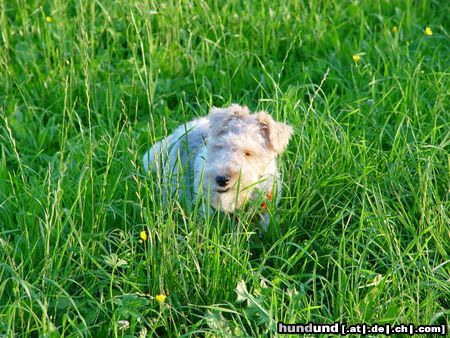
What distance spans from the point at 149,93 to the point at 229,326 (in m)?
1.41

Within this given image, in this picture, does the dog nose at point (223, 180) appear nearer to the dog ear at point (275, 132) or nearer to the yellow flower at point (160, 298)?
the dog ear at point (275, 132)

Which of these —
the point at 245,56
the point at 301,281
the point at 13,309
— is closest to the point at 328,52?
the point at 245,56

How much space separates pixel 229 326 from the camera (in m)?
3.76

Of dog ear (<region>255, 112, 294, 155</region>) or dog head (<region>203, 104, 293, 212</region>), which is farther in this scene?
dog ear (<region>255, 112, 294, 155</region>)

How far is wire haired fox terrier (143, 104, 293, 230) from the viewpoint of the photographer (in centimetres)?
441

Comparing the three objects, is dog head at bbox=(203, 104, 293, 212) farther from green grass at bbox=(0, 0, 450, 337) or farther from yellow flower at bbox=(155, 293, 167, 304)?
yellow flower at bbox=(155, 293, 167, 304)

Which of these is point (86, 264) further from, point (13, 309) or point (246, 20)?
point (246, 20)

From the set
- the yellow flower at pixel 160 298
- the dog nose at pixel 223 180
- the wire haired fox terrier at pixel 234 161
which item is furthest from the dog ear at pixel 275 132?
the yellow flower at pixel 160 298

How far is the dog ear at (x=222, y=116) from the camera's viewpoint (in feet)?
15.4

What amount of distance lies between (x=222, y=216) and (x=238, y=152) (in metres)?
0.37

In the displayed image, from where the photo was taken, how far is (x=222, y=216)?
15.1 feet

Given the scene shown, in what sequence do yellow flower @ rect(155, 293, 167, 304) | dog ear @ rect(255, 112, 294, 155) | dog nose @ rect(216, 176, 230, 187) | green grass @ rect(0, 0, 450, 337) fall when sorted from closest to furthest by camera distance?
1. yellow flower @ rect(155, 293, 167, 304)
2. green grass @ rect(0, 0, 450, 337)
3. dog nose @ rect(216, 176, 230, 187)
4. dog ear @ rect(255, 112, 294, 155)

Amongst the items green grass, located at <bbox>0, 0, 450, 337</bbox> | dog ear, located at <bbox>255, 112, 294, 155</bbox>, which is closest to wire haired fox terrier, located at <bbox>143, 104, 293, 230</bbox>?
dog ear, located at <bbox>255, 112, 294, 155</bbox>

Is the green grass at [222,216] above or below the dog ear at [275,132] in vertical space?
below
